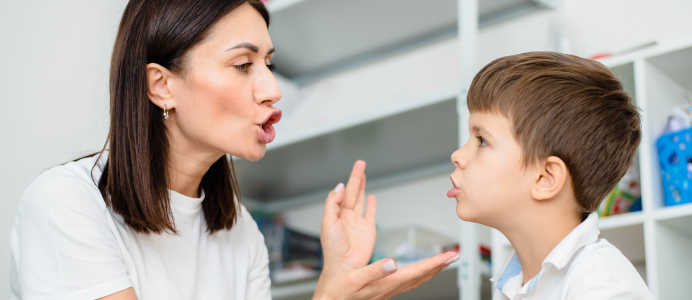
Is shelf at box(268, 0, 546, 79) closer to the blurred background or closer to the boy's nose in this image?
the blurred background

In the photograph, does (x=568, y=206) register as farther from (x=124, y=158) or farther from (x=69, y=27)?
(x=69, y=27)

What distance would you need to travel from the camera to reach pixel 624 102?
99 centimetres

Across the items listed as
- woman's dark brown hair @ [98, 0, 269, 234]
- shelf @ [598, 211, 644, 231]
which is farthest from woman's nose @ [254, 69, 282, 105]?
shelf @ [598, 211, 644, 231]

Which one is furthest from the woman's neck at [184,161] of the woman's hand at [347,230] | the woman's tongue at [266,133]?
the woman's hand at [347,230]

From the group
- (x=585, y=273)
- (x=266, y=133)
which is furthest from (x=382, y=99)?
(x=585, y=273)

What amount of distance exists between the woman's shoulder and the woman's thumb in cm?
49

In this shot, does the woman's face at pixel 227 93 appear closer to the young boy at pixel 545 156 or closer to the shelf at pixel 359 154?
the young boy at pixel 545 156

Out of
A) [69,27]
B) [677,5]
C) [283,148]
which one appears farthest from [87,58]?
[677,5]

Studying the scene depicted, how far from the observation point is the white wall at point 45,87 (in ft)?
6.11

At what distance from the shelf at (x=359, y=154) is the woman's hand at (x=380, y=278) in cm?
70

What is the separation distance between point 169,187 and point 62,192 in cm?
24

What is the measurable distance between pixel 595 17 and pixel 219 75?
126 centimetres

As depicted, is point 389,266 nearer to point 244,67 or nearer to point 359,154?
point 244,67

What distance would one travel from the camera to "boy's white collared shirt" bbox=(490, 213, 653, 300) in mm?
818
